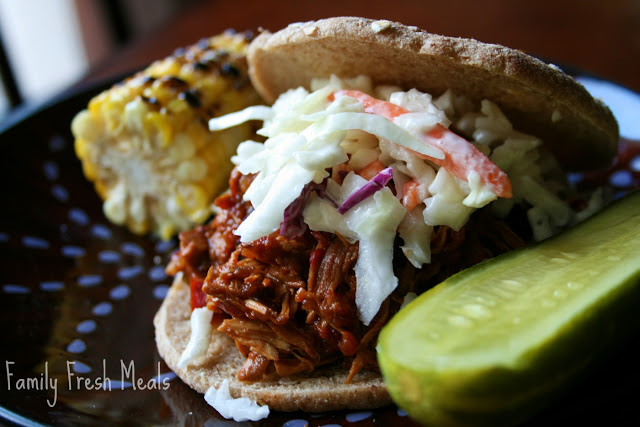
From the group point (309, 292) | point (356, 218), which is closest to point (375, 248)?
point (356, 218)

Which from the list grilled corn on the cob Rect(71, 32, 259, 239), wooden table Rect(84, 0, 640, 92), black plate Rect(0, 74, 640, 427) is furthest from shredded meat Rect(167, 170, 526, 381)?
wooden table Rect(84, 0, 640, 92)

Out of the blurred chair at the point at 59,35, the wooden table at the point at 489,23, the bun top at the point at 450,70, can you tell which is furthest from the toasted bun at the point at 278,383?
the blurred chair at the point at 59,35

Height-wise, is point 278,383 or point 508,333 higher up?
point 508,333

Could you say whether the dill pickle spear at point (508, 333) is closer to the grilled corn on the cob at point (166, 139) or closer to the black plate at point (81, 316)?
the black plate at point (81, 316)

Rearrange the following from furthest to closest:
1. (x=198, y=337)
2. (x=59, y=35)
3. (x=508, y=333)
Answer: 1. (x=59, y=35)
2. (x=198, y=337)
3. (x=508, y=333)

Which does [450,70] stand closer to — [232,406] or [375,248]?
[375,248]

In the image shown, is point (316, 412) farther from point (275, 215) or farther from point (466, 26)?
point (466, 26)

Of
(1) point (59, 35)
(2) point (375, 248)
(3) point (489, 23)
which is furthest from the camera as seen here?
(1) point (59, 35)
